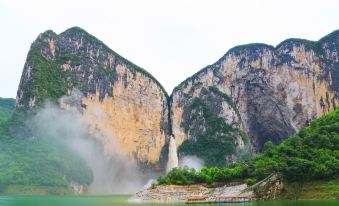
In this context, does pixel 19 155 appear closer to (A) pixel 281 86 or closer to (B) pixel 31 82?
(B) pixel 31 82

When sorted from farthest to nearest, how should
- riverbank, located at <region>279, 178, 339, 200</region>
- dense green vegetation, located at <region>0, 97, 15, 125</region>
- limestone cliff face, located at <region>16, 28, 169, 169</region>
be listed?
dense green vegetation, located at <region>0, 97, 15, 125</region>
limestone cliff face, located at <region>16, 28, 169, 169</region>
riverbank, located at <region>279, 178, 339, 200</region>

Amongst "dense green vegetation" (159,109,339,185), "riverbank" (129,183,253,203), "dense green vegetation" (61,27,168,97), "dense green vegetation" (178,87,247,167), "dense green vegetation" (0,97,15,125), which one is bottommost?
"riverbank" (129,183,253,203)

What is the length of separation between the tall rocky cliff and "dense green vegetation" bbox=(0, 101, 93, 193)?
27.1ft

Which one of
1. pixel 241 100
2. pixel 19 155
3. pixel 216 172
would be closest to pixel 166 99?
pixel 241 100

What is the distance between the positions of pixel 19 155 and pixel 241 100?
48.1 m

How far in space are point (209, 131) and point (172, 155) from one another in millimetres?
10083

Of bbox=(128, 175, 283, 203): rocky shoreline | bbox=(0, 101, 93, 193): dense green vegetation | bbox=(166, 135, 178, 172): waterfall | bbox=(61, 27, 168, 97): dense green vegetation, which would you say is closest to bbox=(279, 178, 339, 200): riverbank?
bbox=(128, 175, 283, 203): rocky shoreline

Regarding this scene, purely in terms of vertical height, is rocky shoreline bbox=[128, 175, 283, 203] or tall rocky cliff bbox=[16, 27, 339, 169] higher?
tall rocky cliff bbox=[16, 27, 339, 169]

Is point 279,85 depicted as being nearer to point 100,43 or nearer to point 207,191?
point 100,43

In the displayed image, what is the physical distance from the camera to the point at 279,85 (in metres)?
93.6

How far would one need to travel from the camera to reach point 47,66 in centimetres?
9775

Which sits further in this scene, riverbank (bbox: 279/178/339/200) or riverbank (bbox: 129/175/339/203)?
riverbank (bbox: 129/175/339/203)

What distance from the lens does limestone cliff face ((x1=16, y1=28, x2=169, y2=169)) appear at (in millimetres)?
94938

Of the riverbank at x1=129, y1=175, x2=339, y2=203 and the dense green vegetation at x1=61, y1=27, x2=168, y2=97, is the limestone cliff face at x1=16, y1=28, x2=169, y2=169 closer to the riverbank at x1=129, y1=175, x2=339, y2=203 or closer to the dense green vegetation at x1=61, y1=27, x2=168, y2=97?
the dense green vegetation at x1=61, y1=27, x2=168, y2=97
